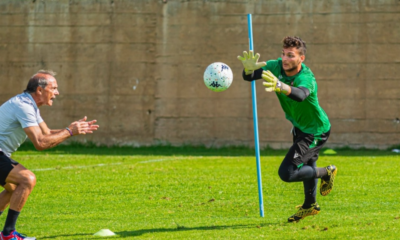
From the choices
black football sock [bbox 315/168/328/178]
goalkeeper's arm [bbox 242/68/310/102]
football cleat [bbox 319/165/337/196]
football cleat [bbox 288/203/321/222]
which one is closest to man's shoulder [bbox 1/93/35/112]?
goalkeeper's arm [bbox 242/68/310/102]

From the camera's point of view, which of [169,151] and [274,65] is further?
[169,151]

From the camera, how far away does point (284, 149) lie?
1855 cm

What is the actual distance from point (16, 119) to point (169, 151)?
36.9 ft

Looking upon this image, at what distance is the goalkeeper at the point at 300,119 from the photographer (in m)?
7.61

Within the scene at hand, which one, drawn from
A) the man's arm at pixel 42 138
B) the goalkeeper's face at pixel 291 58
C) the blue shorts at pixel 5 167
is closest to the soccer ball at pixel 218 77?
the goalkeeper's face at pixel 291 58

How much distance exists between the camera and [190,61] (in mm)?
19234

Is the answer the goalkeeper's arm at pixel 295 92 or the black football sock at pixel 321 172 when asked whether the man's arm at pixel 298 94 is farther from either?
the black football sock at pixel 321 172

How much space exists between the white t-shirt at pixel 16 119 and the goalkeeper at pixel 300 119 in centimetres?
268

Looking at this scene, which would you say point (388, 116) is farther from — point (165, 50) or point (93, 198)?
point (93, 198)

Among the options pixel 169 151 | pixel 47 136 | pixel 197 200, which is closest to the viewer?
pixel 47 136

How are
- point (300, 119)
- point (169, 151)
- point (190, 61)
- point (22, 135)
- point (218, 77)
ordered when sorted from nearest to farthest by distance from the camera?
1. point (22, 135)
2. point (300, 119)
3. point (218, 77)
4. point (169, 151)
5. point (190, 61)

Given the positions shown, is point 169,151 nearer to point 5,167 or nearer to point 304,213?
point 304,213

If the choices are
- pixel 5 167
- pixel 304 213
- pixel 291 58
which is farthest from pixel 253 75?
pixel 5 167

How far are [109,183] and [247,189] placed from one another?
2754mm
